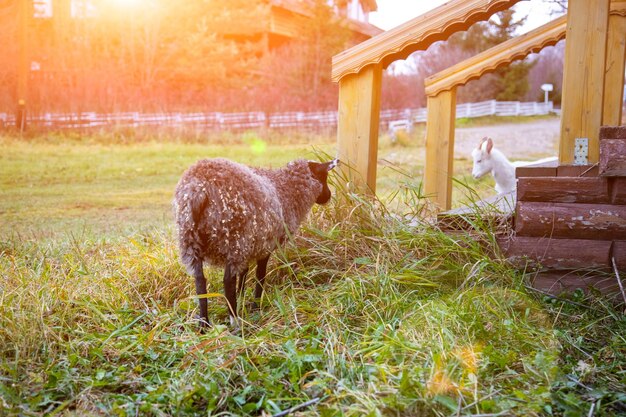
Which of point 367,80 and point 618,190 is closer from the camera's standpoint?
point 618,190

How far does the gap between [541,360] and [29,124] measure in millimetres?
6011

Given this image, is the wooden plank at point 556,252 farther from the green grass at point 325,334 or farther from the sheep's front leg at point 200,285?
the sheep's front leg at point 200,285

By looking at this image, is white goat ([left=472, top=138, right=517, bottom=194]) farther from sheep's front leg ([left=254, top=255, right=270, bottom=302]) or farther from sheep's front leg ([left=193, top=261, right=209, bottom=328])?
sheep's front leg ([left=193, top=261, right=209, bottom=328])

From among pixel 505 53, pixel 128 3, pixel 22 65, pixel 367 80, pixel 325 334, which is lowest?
pixel 325 334

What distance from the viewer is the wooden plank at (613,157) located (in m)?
3.36

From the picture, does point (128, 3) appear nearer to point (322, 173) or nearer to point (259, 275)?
point (322, 173)

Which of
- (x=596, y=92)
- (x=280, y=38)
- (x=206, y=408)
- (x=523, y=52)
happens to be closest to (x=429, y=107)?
(x=523, y=52)

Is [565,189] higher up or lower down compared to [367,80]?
lower down

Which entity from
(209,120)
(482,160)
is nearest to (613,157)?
(482,160)

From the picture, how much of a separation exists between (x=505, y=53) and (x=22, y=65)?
492cm

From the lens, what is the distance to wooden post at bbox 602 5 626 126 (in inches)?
Result: 162

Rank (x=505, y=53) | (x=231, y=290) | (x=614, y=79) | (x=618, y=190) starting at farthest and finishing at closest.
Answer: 1. (x=505, y=53)
2. (x=614, y=79)
3. (x=618, y=190)
4. (x=231, y=290)

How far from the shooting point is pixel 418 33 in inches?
156

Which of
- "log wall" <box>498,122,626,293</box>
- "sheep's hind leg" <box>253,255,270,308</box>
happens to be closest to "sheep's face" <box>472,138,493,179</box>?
"log wall" <box>498,122,626,293</box>
